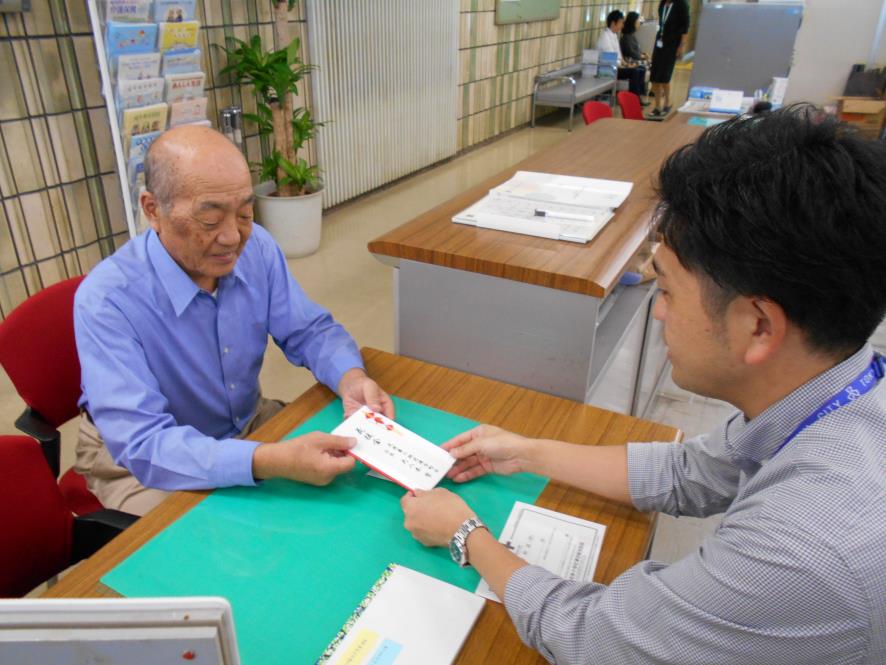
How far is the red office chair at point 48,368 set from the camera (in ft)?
4.70

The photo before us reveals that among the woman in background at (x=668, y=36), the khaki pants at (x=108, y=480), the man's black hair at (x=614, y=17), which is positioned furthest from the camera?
the man's black hair at (x=614, y=17)

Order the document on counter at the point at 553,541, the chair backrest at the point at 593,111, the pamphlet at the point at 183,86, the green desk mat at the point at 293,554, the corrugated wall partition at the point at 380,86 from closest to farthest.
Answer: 1. the green desk mat at the point at 293,554
2. the document on counter at the point at 553,541
3. the pamphlet at the point at 183,86
4. the chair backrest at the point at 593,111
5. the corrugated wall partition at the point at 380,86

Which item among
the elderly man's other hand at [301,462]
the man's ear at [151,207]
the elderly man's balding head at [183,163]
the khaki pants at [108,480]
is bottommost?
the khaki pants at [108,480]

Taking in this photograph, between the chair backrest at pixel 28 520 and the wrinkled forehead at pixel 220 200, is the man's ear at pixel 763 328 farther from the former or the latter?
the chair backrest at pixel 28 520

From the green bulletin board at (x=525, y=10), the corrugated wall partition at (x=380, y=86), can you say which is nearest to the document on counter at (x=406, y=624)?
the corrugated wall partition at (x=380, y=86)

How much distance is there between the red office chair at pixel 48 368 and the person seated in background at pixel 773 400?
1108 millimetres

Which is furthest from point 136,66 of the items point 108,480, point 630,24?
point 630,24

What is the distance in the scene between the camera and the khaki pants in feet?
4.53

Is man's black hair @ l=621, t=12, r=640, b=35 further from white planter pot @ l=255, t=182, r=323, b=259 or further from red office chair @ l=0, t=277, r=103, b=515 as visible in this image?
red office chair @ l=0, t=277, r=103, b=515

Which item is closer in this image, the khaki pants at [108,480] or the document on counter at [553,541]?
the document on counter at [553,541]

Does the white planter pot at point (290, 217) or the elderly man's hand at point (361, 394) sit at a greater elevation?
the elderly man's hand at point (361, 394)

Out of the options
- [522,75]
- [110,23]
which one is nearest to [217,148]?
[110,23]

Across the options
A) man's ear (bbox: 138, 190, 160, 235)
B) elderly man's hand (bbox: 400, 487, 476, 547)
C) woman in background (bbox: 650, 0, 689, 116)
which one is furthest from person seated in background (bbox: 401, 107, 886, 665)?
woman in background (bbox: 650, 0, 689, 116)

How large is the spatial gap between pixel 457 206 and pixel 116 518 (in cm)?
125
